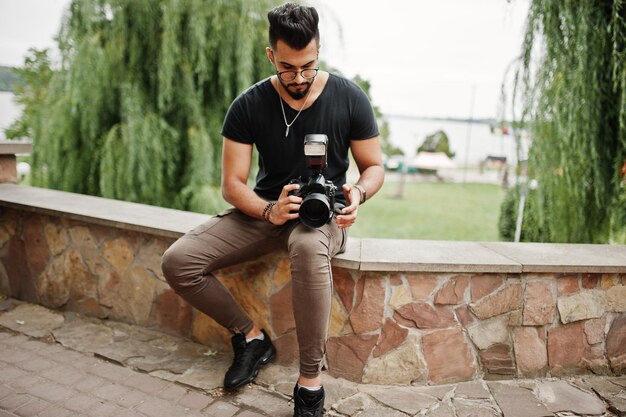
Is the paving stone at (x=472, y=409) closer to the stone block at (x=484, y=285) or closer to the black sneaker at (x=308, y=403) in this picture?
the stone block at (x=484, y=285)

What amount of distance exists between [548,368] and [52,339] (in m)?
2.20

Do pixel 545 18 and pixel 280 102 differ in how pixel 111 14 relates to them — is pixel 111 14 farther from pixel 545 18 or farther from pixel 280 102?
pixel 545 18

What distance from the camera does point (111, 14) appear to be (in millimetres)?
3293

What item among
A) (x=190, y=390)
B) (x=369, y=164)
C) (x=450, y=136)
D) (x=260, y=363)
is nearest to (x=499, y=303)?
(x=369, y=164)

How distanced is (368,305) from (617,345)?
3.61ft

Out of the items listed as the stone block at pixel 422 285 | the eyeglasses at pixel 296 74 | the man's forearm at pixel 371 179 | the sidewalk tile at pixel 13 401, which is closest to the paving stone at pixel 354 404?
the stone block at pixel 422 285

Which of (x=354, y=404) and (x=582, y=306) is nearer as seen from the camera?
(x=354, y=404)

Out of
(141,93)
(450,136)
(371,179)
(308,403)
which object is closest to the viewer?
(308,403)

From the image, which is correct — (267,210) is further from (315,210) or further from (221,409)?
(221,409)

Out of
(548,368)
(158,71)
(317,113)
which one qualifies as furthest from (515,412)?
(158,71)

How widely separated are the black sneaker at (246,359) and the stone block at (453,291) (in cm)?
73

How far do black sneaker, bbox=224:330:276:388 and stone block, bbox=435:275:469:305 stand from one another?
733mm

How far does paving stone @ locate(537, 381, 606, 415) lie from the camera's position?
174 cm

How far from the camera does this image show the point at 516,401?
70.1 inches
